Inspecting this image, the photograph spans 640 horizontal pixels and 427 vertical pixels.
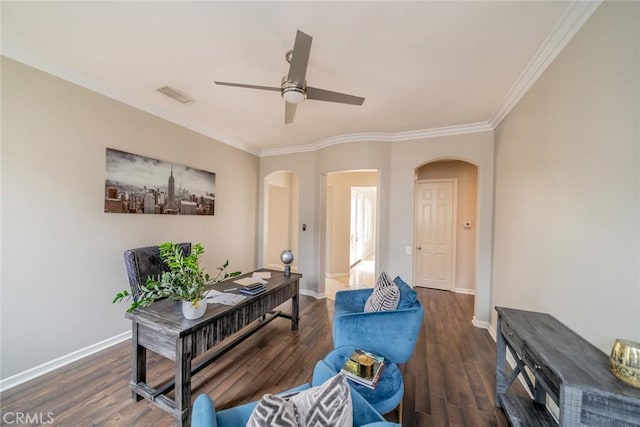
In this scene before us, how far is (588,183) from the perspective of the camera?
4.53ft

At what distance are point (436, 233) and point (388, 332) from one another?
3649 millimetres

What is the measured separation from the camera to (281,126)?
11.8ft

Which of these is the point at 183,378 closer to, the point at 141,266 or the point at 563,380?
the point at 141,266

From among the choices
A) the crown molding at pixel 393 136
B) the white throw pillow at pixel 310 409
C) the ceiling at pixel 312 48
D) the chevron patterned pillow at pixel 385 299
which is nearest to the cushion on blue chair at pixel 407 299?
the chevron patterned pillow at pixel 385 299

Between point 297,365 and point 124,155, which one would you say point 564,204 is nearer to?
point 297,365

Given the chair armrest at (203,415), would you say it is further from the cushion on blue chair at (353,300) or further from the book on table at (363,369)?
the cushion on blue chair at (353,300)

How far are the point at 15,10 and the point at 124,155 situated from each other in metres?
1.29

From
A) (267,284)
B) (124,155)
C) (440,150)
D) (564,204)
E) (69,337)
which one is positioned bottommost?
(69,337)

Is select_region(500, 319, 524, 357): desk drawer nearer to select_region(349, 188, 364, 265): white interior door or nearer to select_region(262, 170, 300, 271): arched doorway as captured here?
select_region(349, 188, 364, 265): white interior door

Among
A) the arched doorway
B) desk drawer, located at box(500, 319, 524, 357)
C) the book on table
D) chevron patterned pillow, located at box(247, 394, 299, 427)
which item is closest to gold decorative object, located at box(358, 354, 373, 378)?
the book on table

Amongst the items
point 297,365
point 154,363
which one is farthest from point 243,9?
point 154,363

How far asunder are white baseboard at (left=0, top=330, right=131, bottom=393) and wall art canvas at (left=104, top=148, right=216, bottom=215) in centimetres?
143

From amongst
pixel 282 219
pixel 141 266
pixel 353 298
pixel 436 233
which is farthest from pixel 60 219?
pixel 436 233

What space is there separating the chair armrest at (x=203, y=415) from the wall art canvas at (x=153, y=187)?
2.57 meters
